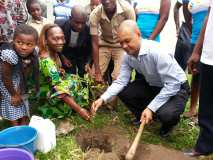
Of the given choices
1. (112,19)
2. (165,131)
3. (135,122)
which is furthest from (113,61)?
(165,131)

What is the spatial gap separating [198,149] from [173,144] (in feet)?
1.27

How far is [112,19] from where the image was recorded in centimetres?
454

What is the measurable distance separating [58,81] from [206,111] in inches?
67.4

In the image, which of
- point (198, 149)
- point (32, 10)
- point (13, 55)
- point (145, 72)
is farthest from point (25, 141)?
point (32, 10)

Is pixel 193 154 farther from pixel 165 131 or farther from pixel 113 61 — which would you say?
pixel 113 61

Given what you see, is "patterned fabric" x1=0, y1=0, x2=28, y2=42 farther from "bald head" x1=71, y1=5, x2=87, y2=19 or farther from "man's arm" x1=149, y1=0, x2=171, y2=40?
"man's arm" x1=149, y1=0, x2=171, y2=40

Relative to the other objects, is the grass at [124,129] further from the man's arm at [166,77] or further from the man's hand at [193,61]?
the man's hand at [193,61]

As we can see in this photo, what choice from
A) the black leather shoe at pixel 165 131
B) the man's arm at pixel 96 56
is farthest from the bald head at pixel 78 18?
the black leather shoe at pixel 165 131

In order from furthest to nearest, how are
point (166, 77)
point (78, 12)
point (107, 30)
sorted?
point (107, 30), point (78, 12), point (166, 77)

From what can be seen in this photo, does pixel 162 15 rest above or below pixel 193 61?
above

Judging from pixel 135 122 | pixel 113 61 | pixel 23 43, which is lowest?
pixel 135 122

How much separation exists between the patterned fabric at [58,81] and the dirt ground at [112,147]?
52 cm

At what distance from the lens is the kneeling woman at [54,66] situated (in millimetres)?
4059

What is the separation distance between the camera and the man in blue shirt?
137 inches
